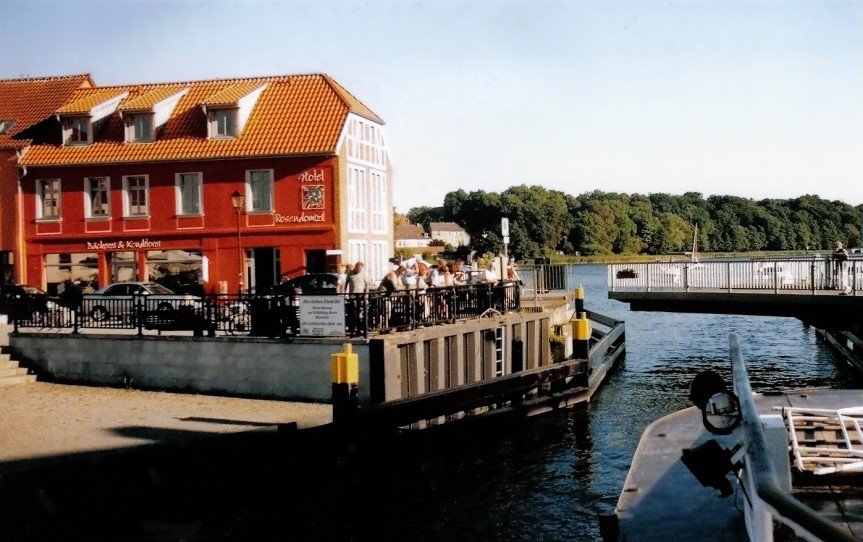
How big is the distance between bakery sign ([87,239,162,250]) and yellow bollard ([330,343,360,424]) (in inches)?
907

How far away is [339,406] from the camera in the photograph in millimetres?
14984

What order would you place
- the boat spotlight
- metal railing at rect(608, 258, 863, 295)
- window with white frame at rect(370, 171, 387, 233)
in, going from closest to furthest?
the boat spotlight → metal railing at rect(608, 258, 863, 295) → window with white frame at rect(370, 171, 387, 233)

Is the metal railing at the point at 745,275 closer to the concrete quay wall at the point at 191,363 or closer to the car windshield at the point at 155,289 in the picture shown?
the concrete quay wall at the point at 191,363

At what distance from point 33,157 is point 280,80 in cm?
1063

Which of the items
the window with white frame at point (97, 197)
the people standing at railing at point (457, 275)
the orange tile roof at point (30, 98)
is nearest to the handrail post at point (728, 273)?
the people standing at railing at point (457, 275)

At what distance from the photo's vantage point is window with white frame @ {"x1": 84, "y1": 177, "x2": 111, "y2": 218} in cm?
3653

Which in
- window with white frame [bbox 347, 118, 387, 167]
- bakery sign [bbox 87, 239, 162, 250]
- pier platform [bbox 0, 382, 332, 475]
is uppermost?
window with white frame [bbox 347, 118, 387, 167]

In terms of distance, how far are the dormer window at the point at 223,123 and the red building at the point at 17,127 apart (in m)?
7.12

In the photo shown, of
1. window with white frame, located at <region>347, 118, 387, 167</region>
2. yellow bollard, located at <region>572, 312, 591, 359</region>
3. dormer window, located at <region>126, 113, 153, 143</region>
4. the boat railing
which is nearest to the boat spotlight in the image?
the boat railing

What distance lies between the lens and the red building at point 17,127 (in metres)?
36.7

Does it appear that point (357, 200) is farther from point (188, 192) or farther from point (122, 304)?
point (122, 304)

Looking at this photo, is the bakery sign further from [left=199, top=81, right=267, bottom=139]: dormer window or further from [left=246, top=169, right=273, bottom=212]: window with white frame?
[left=199, top=81, right=267, bottom=139]: dormer window

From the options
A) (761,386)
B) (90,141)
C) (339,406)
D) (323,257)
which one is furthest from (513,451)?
(90,141)

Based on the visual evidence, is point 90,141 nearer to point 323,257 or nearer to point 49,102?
point 49,102
